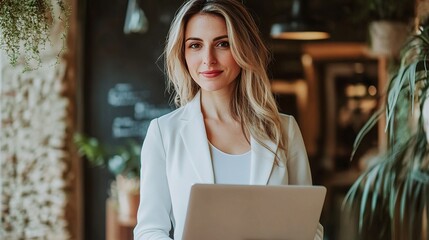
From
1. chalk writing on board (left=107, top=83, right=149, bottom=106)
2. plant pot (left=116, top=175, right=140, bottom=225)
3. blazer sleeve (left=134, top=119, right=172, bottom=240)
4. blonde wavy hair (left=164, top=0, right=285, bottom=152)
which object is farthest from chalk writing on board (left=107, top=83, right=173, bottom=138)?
blazer sleeve (left=134, top=119, right=172, bottom=240)

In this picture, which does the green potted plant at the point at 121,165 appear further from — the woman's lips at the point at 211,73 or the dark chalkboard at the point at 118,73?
the woman's lips at the point at 211,73

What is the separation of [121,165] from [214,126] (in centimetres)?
384

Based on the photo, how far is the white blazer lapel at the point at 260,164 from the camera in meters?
2.58

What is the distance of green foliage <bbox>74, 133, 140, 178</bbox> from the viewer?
6461 mm

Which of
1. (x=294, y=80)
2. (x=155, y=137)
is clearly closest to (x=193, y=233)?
(x=155, y=137)

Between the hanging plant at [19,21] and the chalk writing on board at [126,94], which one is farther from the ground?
the hanging plant at [19,21]

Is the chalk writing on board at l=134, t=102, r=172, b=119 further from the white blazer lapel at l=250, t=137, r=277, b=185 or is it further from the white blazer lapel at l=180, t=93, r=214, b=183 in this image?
the white blazer lapel at l=250, t=137, r=277, b=185

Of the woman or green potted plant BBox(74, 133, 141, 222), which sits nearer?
the woman

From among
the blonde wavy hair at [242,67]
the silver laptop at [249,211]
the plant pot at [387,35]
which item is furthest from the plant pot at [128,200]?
the silver laptop at [249,211]

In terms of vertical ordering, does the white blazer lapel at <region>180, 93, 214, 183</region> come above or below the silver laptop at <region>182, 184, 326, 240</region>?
above

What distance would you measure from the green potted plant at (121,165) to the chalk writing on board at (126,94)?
0.40 metres

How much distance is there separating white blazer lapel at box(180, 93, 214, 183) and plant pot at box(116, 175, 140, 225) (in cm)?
355

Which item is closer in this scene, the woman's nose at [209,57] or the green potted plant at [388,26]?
the woman's nose at [209,57]

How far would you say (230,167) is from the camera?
2.61m
